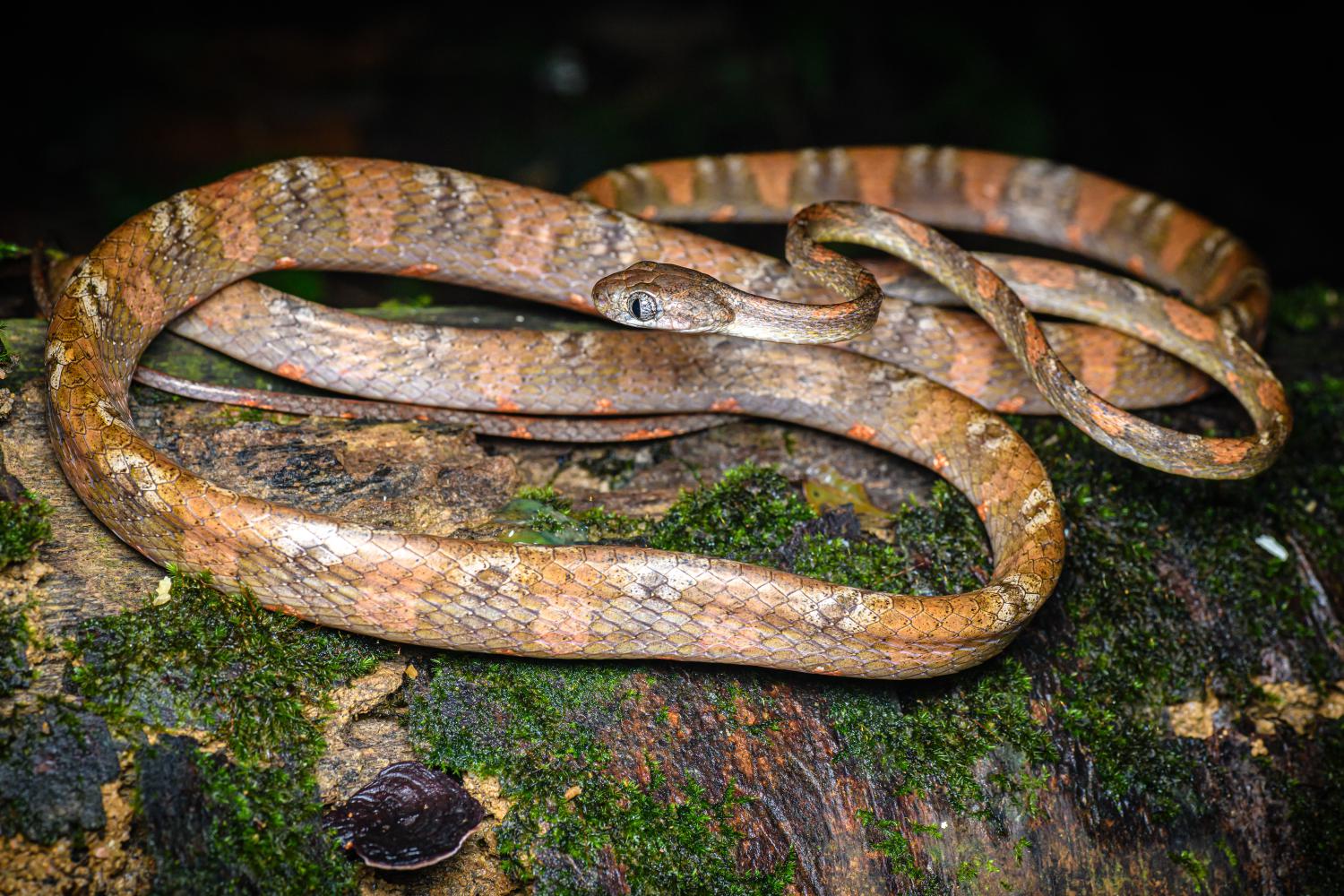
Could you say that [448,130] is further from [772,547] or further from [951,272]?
[772,547]

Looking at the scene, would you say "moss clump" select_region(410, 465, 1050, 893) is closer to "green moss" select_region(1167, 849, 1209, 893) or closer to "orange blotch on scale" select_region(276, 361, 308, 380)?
"green moss" select_region(1167, 849, 1209, 893)

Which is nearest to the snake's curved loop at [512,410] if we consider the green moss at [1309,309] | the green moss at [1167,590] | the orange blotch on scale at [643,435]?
the orange blotch on scale at [643,435]

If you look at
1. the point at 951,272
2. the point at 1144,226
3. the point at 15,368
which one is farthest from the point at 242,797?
the point at 1144,226

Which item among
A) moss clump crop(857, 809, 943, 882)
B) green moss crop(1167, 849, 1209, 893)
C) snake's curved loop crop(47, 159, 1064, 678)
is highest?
snake's curved loop crop(47, 159, 1064, 678)

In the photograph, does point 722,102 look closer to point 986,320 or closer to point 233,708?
point 986,320

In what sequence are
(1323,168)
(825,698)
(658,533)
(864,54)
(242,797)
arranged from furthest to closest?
1. (864,54)
2. (1323,168)
3. (658,533)
4. (825,698)
5. (242,797)

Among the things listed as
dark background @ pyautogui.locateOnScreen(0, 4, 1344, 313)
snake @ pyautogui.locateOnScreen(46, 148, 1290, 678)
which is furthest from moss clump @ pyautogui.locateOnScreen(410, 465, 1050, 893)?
dark background @ pyautogui.locateOnScreen(0, 4, 1344, 313)
